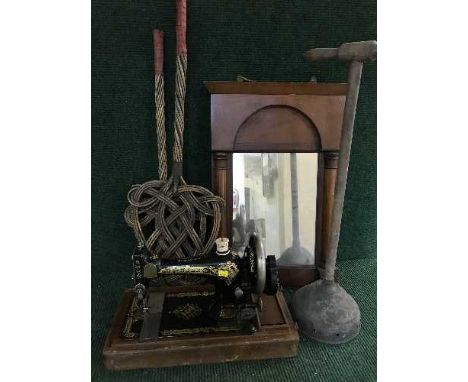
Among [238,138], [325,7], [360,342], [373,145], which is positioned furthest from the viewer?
[373,145]

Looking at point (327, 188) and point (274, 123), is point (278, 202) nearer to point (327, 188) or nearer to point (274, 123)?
point (327, 188)

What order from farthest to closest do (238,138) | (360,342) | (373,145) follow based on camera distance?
(373,145)
(238,138)
(360,342)

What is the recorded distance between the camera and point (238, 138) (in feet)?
4.43

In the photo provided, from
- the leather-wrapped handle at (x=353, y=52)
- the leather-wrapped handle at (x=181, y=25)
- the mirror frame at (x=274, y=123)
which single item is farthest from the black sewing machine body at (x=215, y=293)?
the leather-wrapped handle at (x=181, y=25)

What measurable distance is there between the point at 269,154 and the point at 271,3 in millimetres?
583

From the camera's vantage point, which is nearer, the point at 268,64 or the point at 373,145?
the point at 268,64

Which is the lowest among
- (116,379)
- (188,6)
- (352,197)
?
(116,379)

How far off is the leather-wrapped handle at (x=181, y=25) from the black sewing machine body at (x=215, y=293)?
72 cm

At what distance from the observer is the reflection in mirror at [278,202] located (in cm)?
140

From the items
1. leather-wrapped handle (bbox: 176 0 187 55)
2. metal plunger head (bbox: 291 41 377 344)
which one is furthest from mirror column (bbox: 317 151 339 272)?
leather-wrapped handle (bbox: 176 0 187 55)

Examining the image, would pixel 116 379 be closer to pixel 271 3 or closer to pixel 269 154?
pixel 269 154

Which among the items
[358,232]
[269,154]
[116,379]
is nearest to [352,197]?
[358,232]

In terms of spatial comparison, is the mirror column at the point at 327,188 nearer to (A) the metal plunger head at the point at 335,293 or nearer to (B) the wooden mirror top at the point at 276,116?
(B) the wooden mirror top at the point at 276,116

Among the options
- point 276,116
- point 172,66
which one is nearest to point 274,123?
point 276,116
